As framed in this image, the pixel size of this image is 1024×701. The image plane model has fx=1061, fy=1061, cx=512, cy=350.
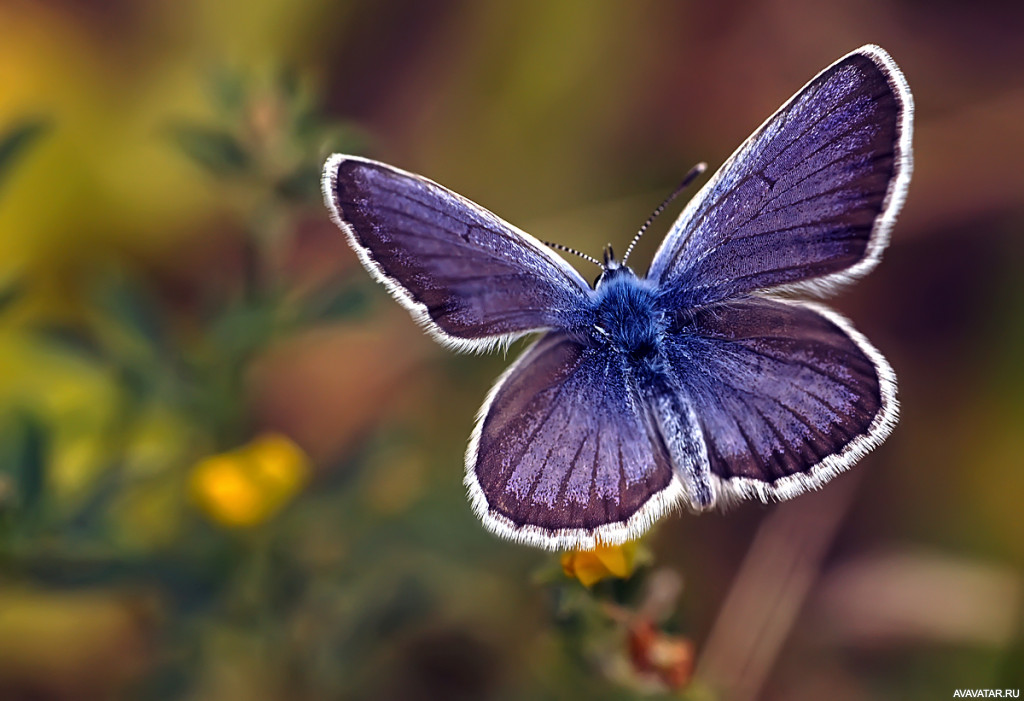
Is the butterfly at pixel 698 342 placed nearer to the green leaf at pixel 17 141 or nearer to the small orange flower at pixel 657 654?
the small orange flower at pixel 657 654

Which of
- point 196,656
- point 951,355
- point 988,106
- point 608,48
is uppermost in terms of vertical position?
point 608,48

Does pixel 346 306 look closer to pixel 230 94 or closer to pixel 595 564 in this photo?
pixel 230 94

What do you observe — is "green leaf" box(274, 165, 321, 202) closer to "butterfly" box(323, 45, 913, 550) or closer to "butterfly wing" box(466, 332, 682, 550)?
"butterfly" box(323, 45, 913, 550)

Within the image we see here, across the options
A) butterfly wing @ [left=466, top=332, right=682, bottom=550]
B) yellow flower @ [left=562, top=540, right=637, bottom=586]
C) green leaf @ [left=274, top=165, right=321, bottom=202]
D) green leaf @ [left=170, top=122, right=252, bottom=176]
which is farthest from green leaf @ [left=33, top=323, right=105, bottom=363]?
yellow flower @ [left=562, top=540, right=637, bottom=586]

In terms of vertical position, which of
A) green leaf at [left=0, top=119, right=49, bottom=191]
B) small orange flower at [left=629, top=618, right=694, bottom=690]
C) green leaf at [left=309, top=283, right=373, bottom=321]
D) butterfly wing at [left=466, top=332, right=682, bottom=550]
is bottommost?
small orange flower at [left=629, top=618, right=694, bottom=690]

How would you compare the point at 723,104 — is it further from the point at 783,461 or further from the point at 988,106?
the point at 783,461

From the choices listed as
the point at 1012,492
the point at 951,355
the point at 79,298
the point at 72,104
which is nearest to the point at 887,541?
the point at 1012,492
